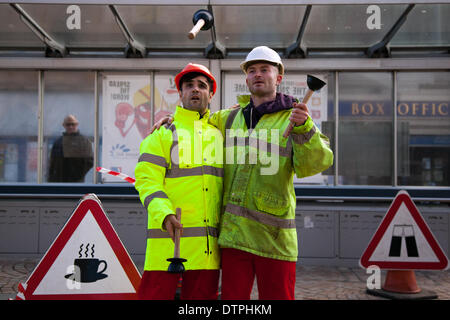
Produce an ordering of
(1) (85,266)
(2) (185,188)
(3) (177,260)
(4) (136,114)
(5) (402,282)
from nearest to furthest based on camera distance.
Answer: (3) (177,260), (2) (185,188), (1) (85,266), (5) (402,282), (4) (136,114)

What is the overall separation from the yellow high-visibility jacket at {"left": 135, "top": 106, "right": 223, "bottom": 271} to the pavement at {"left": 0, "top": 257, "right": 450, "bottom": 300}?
2375 millimetres

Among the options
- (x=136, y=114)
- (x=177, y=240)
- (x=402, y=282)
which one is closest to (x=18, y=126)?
(x=136, y=114)

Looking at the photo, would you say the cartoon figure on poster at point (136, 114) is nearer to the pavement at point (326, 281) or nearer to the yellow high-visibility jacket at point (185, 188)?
the pavement at point (326, 281)

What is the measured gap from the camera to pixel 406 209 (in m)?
4.56

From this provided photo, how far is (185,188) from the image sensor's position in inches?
101

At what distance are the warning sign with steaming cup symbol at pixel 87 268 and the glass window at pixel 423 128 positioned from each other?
17.3 feet

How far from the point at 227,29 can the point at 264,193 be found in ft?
13.7

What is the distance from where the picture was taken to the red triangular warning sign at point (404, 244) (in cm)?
454

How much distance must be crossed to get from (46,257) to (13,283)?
269cm

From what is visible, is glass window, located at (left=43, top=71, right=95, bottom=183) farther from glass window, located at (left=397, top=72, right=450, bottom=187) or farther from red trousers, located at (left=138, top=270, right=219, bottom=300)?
→ glass window, located at (left=397, top=72, right=450, bottom=187)

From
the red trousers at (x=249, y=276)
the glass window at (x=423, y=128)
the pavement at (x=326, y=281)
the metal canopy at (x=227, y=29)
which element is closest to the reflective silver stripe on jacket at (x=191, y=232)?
the red trousers at (x=249, y=276)

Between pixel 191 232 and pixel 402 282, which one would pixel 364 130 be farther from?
pixel 191 232
